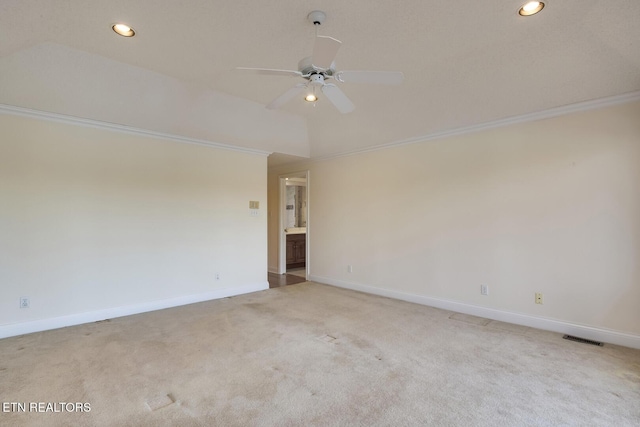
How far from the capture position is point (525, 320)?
11.7 feet

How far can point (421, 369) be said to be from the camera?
2551 mm

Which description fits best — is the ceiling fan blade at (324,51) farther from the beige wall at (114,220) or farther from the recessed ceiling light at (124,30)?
the beige wall at (114,220)

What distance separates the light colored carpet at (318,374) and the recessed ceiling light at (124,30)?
9.05 feet

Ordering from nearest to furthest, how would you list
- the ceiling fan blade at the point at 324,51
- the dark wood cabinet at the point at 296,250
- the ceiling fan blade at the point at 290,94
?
the ceiling fan blade at the point at 324,51
the ceiling fan blade at the point at 290,94
the dark wood cabinet at the point at 296,250

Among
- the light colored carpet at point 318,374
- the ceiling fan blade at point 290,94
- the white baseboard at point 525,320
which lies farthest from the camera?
the white baseboard at point 525,320

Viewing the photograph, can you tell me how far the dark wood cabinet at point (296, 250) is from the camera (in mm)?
7336

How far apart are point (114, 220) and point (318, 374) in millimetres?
3209

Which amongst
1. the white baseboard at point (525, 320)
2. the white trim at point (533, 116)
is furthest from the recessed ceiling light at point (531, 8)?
the white baseboard at point (525, 320)

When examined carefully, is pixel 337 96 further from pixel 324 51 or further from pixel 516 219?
pixel 516 219

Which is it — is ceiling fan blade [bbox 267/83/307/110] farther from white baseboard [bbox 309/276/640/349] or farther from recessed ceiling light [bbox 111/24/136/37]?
white baseboard [bbox 309/276/640/349]

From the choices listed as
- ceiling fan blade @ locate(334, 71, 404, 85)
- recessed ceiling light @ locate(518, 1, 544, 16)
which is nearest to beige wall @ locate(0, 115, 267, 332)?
ceiling fan blade @ locate(334, 71, 404, 85)

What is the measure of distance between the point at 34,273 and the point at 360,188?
4457 millimetres

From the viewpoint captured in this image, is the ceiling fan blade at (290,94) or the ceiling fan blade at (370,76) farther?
the ceiling fan blade at (290,94)

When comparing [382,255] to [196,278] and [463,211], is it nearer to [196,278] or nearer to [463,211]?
[463,211]
